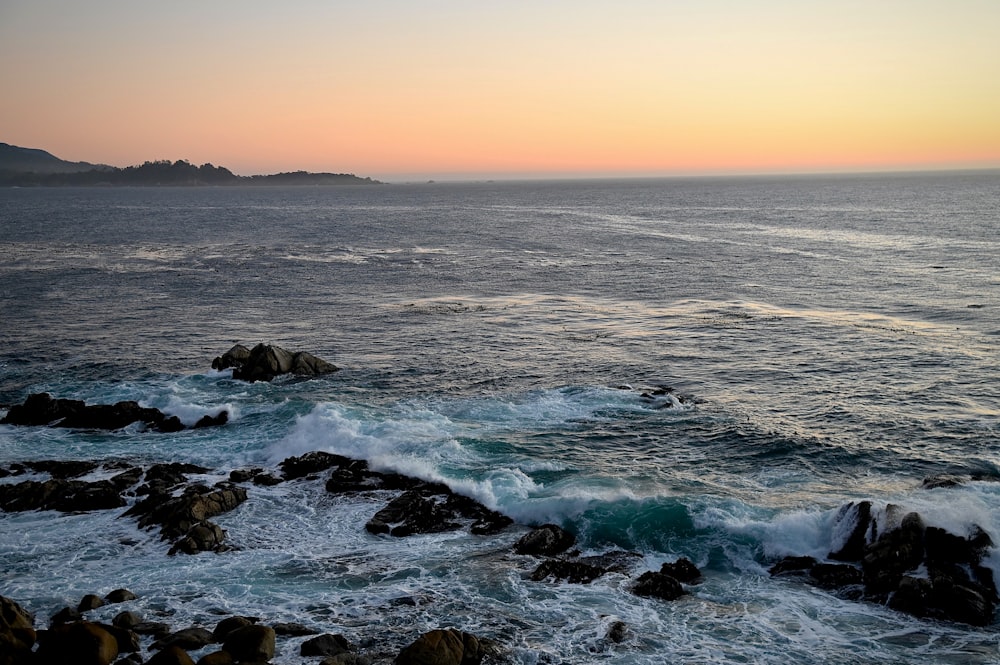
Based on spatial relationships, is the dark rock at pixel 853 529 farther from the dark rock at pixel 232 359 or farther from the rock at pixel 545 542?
the dark rock at pixel 232 359

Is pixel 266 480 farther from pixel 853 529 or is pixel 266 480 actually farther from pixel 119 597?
pixel 853 529

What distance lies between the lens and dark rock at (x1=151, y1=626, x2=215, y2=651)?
55.8ft

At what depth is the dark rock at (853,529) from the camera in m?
21.3

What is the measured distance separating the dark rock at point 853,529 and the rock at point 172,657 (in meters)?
16.7

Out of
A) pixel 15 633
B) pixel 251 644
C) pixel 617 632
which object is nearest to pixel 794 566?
pixel 617 632

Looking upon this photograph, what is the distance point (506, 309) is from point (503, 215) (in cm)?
10961

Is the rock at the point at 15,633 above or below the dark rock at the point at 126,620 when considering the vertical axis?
above

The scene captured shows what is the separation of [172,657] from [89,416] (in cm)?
2168

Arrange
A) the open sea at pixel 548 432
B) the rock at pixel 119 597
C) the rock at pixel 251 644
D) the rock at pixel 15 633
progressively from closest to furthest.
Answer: the rock at pixel 15 633 → the rock at pixel 251 644 → the open sea at pixel 548 432 → the rock at pixel 119 597

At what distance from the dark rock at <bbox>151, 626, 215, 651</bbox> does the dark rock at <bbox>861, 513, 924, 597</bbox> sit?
641 inches

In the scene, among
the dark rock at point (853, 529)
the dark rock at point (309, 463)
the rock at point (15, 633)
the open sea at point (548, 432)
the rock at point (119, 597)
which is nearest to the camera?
the rock at point (15, 633)

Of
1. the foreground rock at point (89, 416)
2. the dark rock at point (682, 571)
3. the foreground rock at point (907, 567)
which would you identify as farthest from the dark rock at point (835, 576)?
the foreground rock at point (89, 416)

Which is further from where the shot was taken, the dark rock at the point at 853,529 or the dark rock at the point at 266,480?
the dark rock at the point at 266,480

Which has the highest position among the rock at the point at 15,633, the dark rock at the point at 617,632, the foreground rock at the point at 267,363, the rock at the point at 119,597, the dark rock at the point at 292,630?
the foreground rock at the point at 267,363
